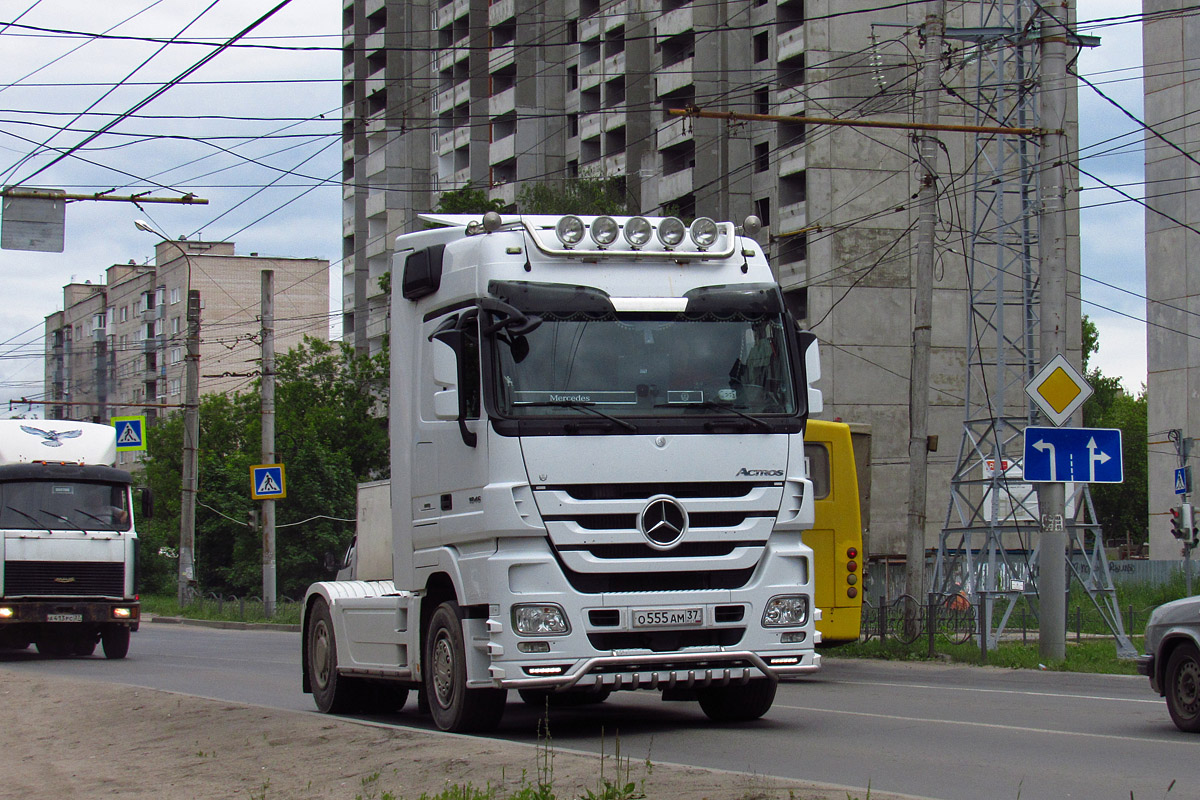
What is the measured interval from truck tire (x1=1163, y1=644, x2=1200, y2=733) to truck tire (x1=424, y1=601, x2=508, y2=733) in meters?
4.80

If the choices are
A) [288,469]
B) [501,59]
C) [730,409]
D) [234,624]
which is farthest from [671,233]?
[501,59]

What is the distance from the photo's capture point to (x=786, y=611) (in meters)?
10.6

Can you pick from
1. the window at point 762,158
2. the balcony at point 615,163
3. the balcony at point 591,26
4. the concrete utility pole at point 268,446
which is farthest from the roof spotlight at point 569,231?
the balcony at point 591,26

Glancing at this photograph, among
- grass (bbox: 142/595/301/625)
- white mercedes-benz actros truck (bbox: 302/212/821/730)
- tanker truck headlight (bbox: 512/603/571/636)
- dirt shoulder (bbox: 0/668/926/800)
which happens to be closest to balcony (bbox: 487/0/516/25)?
grass (bbox: 142/595/301/625)

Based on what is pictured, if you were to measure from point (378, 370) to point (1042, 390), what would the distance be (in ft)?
177

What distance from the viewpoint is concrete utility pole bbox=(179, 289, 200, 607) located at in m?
41.4

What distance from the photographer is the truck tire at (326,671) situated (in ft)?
42.8

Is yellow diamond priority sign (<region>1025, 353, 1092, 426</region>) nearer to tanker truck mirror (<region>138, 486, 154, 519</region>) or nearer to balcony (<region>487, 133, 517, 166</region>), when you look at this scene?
tanker truck mirror (<region>138, 486, 154, 519</region>)

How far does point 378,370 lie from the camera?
70500 millimetres

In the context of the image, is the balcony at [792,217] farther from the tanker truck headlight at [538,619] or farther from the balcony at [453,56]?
the tanker truck headlight at [538,619]

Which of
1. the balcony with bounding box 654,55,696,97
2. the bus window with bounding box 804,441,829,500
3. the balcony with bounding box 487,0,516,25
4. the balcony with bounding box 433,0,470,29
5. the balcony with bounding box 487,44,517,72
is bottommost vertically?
the bus window with bounding box 804,441,829,500

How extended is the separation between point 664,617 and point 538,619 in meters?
0.83

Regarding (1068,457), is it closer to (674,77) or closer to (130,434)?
(130,434)

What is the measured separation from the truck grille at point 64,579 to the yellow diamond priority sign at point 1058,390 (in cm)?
1348
